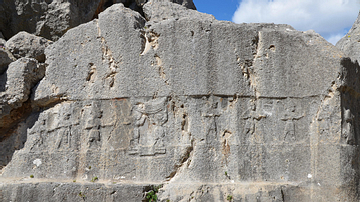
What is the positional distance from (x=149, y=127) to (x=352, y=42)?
6.17m

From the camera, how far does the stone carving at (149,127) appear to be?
543 centimetres

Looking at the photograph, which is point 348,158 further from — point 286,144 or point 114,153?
point 114,153

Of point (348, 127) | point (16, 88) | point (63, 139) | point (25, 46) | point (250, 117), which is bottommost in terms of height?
point (63, 139)

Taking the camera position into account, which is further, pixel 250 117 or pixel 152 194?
pixel 250 117

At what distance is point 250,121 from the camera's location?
554 cm

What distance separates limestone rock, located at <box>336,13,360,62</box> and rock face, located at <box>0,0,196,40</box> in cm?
701

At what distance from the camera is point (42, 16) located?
8734mm

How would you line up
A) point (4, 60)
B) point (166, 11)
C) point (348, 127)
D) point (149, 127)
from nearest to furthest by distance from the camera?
point (348, 127)
point (149, 127)
point (4, 60)
point (166, 11)

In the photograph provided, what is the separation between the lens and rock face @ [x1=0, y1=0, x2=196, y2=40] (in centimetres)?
857

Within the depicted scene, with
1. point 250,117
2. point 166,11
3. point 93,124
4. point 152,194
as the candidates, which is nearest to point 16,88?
point 93,124

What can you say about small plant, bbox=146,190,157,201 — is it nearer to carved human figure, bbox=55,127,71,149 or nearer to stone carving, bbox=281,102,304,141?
carved human figure, bbox=55,127,71,149

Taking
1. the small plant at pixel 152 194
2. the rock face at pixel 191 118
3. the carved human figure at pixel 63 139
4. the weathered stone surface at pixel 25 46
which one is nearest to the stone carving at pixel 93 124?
the rock face at pixel 191 118

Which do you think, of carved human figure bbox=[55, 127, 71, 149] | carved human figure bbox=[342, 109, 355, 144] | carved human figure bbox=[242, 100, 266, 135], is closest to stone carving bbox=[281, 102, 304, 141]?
carved human figure bbox=[242, 100, 266, 135]

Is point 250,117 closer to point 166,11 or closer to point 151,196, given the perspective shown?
point 151,196
